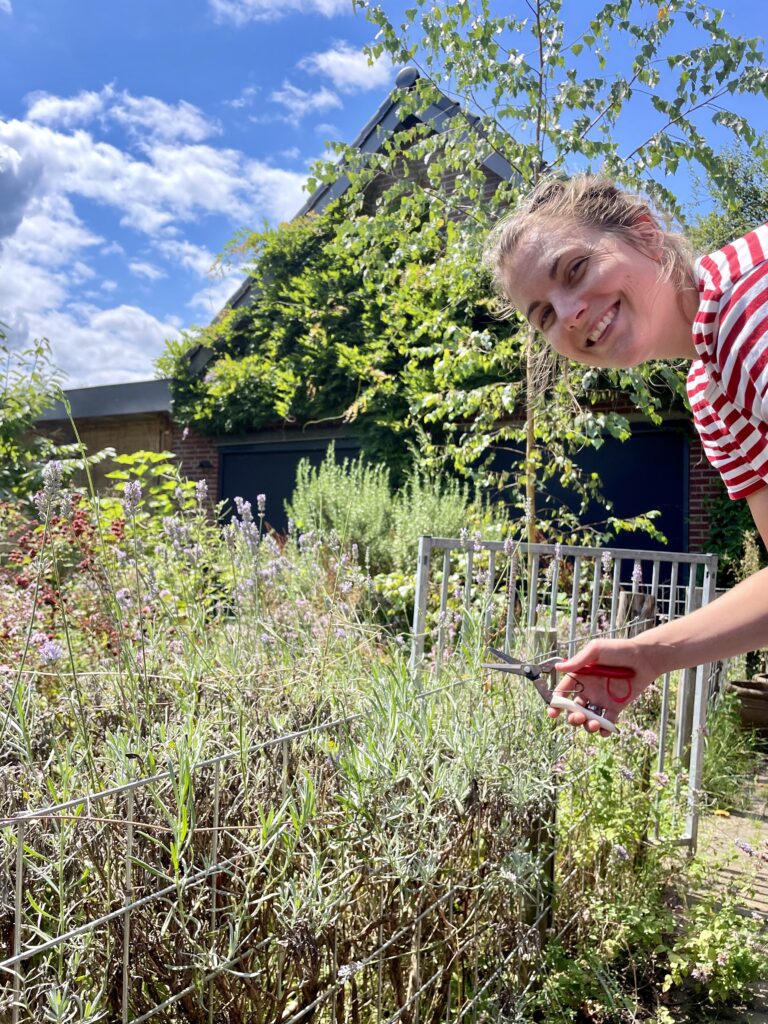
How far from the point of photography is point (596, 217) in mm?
1777

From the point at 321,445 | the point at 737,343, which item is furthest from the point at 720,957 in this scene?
the point at 321,445

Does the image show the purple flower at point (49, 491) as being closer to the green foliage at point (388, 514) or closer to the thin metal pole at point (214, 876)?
the thin metal pole at point (214, 876)

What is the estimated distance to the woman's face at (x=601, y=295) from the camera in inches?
65.6

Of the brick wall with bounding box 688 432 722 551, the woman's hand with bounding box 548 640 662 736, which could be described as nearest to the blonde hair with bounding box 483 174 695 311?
the woman's hand with bounding box 548 640 662 736

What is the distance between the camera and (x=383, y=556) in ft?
25.5

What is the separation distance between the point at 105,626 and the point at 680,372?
4216 millimetres

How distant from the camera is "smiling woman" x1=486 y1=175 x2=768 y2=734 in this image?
1.53m

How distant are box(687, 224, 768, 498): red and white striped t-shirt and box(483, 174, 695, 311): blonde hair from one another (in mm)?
165

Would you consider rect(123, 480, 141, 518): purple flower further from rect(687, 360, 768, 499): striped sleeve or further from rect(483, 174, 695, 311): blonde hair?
rect(687, 360, 768, 499): striped sleeve

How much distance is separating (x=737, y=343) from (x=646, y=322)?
304mm

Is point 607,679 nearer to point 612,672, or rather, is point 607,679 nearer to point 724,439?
point 612,672

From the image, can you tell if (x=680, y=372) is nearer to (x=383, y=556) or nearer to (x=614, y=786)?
(x=383, y=556)

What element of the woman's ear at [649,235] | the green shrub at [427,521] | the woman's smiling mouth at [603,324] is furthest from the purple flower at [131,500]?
the green shrub at [427,521]

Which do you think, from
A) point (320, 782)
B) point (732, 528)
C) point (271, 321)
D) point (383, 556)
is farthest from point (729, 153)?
point (320, 782)
